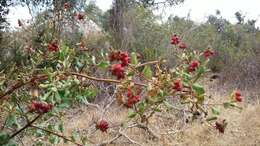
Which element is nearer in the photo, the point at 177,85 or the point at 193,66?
the point at 177,85

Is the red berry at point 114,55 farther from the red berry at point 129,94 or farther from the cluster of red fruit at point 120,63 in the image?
the red berry at point 129,94

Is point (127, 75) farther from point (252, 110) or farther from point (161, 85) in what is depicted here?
point (252, 110)

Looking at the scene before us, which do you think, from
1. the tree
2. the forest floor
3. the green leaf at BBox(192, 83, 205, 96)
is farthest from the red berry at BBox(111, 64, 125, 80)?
the tree

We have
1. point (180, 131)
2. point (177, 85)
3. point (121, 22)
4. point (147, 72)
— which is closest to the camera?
point (177, 85)

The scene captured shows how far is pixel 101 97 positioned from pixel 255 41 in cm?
528

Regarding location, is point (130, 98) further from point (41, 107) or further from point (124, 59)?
point (41, 107)

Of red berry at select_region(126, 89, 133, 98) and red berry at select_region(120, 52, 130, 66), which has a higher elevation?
red berry at select_region(120, 52, 130, 66)

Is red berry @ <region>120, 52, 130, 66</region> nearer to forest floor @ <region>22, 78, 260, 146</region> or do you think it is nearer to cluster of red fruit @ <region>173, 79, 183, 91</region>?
cluster of red fruit @ <region>173, 79, 183, 91</region>

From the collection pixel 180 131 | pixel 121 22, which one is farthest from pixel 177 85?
pixel 121 22

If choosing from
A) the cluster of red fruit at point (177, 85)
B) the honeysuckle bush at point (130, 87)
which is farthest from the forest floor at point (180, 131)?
the cluster of red fruit at point (177, 85)

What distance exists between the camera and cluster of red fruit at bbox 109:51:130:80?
59.1 inches

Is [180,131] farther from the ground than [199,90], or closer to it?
closer to it

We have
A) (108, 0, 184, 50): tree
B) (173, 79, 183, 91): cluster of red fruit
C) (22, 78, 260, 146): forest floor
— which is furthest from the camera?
(108, 0, 184, 50): tree

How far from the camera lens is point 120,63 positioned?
5.07ft
